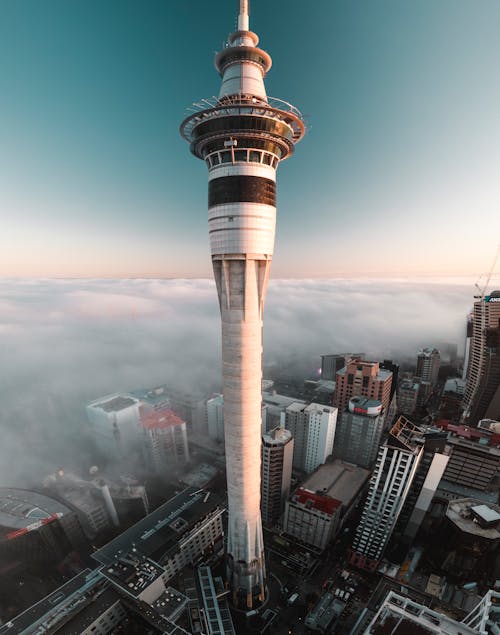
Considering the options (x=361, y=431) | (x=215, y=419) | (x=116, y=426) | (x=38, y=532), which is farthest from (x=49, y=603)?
(x=361, y=431)

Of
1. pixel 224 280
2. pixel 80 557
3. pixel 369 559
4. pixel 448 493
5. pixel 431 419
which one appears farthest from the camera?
pixel 431 419

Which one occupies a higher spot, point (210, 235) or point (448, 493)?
point (210, 235)

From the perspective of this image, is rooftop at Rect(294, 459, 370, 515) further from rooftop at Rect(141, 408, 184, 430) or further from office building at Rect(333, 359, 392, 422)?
rooftop at Rect(141, 408, 184, 430)

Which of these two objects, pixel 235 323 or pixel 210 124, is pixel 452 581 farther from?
pixel 210 124

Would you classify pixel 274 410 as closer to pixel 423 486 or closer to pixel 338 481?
pixel 338 481

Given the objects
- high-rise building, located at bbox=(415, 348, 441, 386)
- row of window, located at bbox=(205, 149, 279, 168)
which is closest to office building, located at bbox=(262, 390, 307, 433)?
high-rise building, located at bbox=(415, 348, 441, 386)

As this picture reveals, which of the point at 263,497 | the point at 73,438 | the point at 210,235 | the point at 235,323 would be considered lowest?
the point at 73,438

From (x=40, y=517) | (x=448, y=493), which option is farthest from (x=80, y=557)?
(x=448, y=493)

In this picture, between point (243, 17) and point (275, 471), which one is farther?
point (275, 471)
